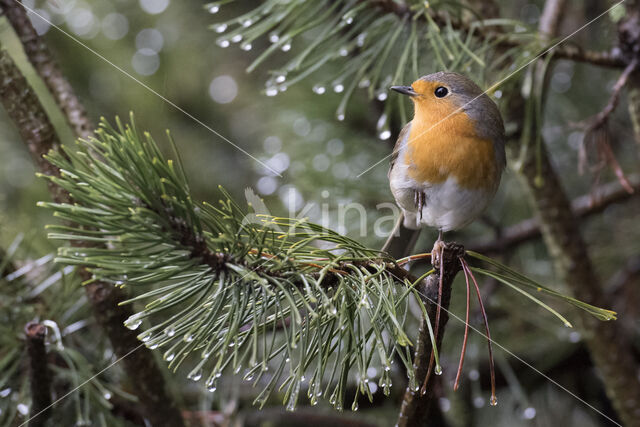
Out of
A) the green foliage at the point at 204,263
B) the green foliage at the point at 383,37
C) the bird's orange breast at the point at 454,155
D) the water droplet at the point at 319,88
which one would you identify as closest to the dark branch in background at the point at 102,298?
the green foliage at the point at 204,263

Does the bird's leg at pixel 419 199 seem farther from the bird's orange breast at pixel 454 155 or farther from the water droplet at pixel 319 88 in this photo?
the water droplet at pixel 319 88

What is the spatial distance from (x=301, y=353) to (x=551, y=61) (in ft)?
3.36

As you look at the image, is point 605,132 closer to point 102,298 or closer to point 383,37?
point 383,37

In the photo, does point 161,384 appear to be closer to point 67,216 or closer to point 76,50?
point 67,216

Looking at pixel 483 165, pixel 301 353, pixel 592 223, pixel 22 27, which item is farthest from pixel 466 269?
pixel 592 223

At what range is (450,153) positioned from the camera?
1209 millimetres

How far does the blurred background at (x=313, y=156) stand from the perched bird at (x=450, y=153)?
345 millimetres

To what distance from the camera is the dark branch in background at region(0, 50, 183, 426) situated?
98cm

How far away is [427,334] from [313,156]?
1419 mm

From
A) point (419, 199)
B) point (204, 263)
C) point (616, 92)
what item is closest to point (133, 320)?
point (204, 263)

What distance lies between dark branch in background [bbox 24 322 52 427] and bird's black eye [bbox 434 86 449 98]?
0.90 metres

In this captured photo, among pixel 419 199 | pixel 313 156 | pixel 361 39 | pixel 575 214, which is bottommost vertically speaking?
pixel 575 214

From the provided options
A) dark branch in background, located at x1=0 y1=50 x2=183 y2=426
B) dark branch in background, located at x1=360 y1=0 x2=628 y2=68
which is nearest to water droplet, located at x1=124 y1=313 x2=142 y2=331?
dark branch in background, located at x1=0 y1=50 x2=183 y2=426

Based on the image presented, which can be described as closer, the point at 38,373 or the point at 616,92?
the point at 38,373
